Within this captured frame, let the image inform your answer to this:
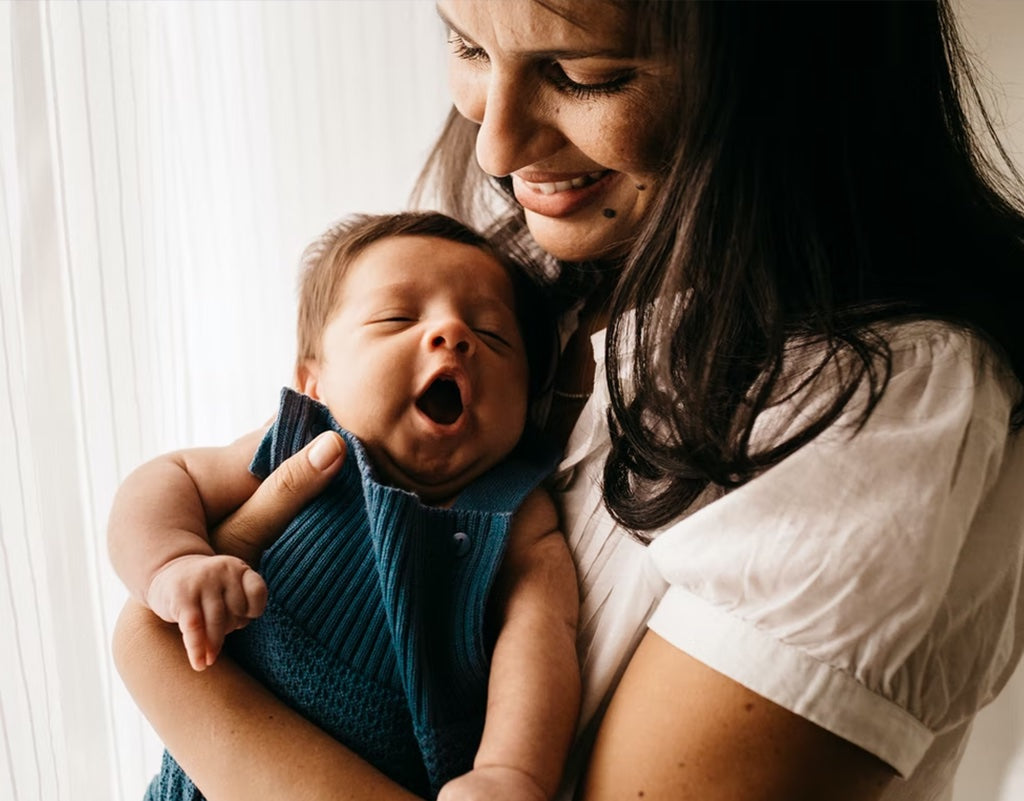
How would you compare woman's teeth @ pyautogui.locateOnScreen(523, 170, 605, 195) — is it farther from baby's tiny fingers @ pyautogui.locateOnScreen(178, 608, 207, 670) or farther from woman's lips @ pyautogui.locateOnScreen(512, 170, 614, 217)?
baby's tiny fingers @ pyautogui.locateOnScreen(178, 608, 207, 670)

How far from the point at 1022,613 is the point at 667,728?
36cm

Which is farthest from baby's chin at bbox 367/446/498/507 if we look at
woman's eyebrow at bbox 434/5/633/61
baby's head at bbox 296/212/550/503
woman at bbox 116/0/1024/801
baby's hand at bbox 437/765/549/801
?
woman's eyebrow at bbox 434/5/633/61

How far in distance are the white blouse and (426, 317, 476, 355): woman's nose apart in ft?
1.22

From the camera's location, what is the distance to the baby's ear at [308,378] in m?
1.25

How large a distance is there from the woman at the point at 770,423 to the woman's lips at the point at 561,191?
0.8 inches

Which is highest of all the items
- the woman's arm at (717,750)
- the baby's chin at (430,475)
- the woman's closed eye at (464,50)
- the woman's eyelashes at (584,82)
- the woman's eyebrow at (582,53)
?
the woman's closed eye at (464,50)

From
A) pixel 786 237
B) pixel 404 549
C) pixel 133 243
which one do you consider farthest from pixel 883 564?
pixel 133 243

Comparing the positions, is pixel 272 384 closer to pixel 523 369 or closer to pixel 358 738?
pixel 523 369

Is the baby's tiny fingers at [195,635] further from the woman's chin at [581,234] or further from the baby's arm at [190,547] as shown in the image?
the woman's chin at [581,234]

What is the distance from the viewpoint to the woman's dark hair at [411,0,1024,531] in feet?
2.75

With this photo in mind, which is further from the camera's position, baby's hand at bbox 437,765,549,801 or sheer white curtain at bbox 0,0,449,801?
sheer white curtain at bbox 0,0,449,801

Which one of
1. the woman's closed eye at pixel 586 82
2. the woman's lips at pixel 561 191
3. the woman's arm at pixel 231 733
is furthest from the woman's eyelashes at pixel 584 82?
the woman's arm at pixel 231 733

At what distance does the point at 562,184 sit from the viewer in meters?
1.09

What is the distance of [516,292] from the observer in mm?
1274
